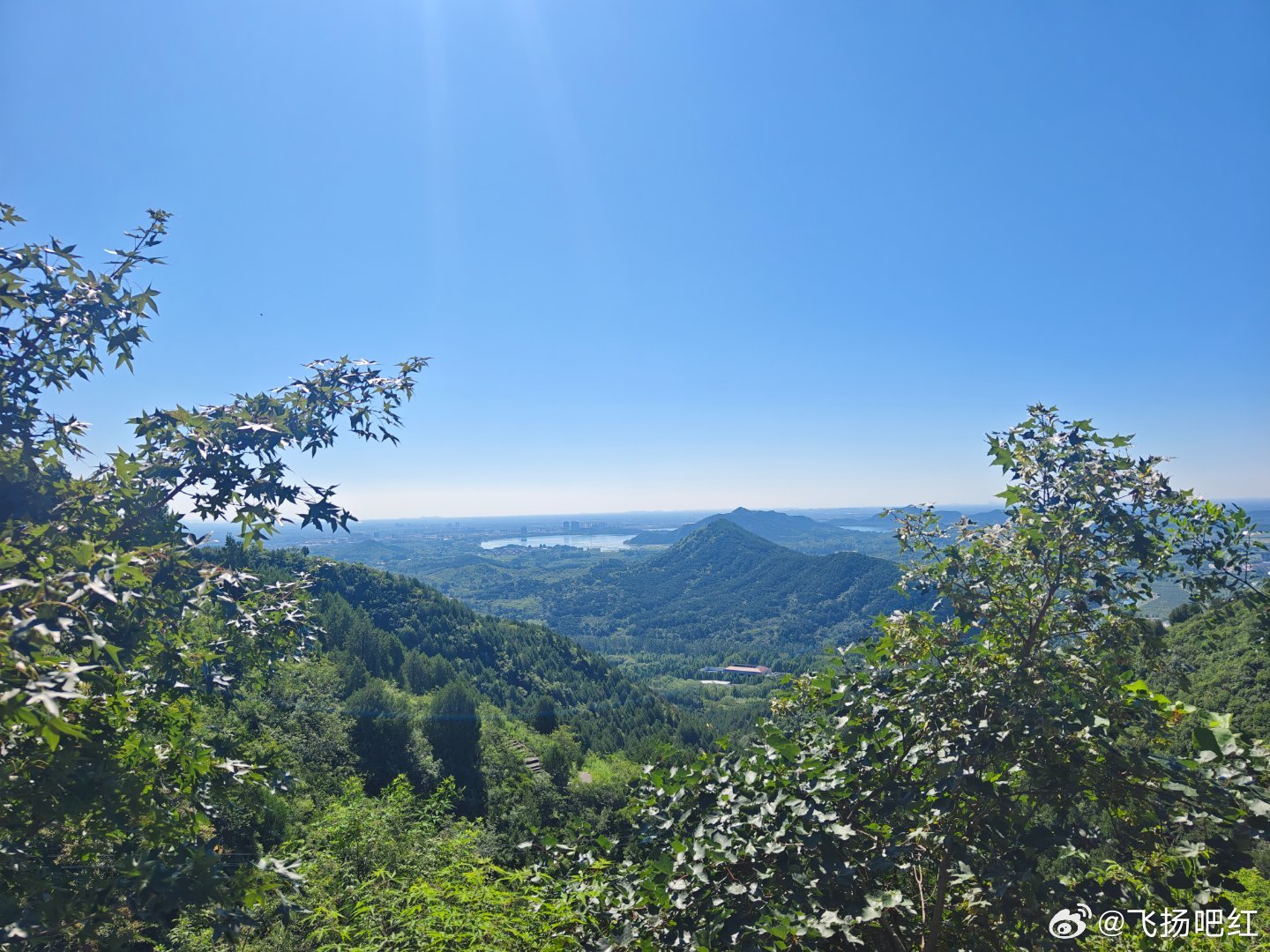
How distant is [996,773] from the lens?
302 centimetres

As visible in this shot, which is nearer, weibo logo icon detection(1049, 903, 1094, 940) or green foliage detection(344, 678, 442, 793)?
weibo logo icon detection(1049, 903, 1094, 940)

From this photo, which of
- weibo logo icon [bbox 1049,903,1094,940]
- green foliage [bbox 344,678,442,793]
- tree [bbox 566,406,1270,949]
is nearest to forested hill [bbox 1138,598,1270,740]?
tree [bbox 566,406,1270,949]

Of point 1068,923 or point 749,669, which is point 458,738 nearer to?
point 1068,923

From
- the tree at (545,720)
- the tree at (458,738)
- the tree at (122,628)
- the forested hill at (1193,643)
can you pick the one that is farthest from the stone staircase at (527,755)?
the forested hill at (1193,643)

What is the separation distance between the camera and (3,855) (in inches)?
98.3

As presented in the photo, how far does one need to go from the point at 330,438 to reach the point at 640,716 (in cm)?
7135

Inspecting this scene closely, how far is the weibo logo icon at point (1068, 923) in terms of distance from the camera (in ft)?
9.21

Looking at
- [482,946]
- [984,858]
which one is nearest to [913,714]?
[984,858]

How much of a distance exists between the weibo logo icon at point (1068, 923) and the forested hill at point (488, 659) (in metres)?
54.3

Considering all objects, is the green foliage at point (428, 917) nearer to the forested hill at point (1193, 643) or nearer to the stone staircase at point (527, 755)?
the forested hill at point (1193, 643)

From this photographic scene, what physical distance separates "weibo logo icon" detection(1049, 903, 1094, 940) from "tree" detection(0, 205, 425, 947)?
3.56m

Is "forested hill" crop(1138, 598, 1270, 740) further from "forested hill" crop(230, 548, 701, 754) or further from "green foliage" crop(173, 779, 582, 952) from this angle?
"forested hill" crop(230, 548, 701, 754)

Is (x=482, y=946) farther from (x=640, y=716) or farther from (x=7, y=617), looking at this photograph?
(x=640, y=716)

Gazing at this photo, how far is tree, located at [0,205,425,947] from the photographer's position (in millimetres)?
2131
